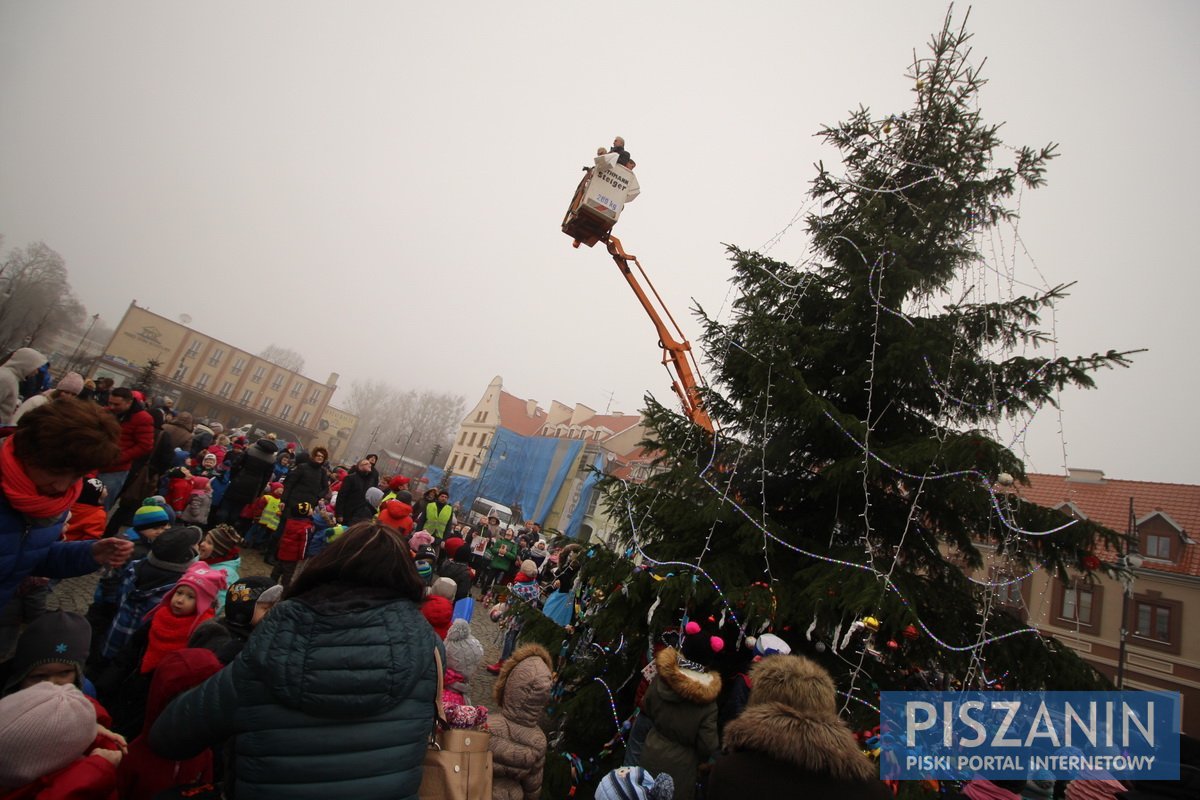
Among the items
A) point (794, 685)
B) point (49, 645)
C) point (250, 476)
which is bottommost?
point (49, 645)

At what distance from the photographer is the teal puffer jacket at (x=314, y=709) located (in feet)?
5.63

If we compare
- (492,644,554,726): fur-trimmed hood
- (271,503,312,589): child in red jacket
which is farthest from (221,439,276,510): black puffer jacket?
(492,644,554,726): fur-trimmed hood

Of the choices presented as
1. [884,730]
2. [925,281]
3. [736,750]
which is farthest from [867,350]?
[736,750]

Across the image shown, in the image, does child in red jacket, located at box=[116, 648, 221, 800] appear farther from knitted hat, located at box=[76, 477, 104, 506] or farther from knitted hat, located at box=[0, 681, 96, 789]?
knitted hat, located at box=[76, 477, 104, 506]

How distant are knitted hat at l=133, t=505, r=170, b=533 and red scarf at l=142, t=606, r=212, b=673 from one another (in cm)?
144

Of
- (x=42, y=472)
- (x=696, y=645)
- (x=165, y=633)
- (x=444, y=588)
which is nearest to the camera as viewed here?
(x=42, y=472)

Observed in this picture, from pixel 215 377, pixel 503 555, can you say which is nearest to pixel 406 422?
pixel 215 377

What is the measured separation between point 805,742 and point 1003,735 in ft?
11.9

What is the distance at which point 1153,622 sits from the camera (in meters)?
20.4

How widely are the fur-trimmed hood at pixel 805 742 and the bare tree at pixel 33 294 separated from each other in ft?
204

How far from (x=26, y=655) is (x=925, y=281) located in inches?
292

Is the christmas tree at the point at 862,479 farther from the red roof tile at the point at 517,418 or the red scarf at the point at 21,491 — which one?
the red roof tile at the point at 517,418

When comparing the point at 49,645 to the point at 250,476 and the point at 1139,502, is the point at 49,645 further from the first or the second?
the point at 1139,502

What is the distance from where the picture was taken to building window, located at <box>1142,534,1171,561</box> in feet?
68.9
